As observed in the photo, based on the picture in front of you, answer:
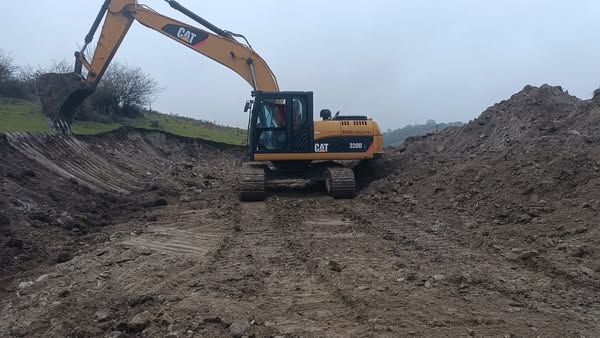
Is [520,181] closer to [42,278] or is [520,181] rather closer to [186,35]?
[42,278]

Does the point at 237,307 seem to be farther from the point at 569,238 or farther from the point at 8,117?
the point at 8,117

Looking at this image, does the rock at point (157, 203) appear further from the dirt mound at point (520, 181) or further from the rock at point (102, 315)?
the rock at point (102, 315)

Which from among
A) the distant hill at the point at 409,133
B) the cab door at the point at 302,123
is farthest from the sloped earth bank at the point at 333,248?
the distant hill at the point at 409,133

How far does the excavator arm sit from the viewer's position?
1330 cm

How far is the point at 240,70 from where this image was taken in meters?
13.5

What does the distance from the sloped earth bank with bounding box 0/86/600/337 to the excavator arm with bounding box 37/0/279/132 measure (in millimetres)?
2124

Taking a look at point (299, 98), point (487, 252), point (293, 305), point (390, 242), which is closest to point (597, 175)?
point (487, 252)

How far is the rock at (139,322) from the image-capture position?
13.3 ft

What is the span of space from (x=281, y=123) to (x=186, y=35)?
12.7 feet

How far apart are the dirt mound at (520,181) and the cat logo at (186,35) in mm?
6101

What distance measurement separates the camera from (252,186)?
11.0 metres

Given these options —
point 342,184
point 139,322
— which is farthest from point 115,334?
point 342,184

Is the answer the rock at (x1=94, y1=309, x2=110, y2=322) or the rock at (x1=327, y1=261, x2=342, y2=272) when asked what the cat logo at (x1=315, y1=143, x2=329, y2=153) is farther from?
the rock at (x1=94, y1=309, x2=110, y2=322)

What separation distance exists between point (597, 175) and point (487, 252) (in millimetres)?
2778
